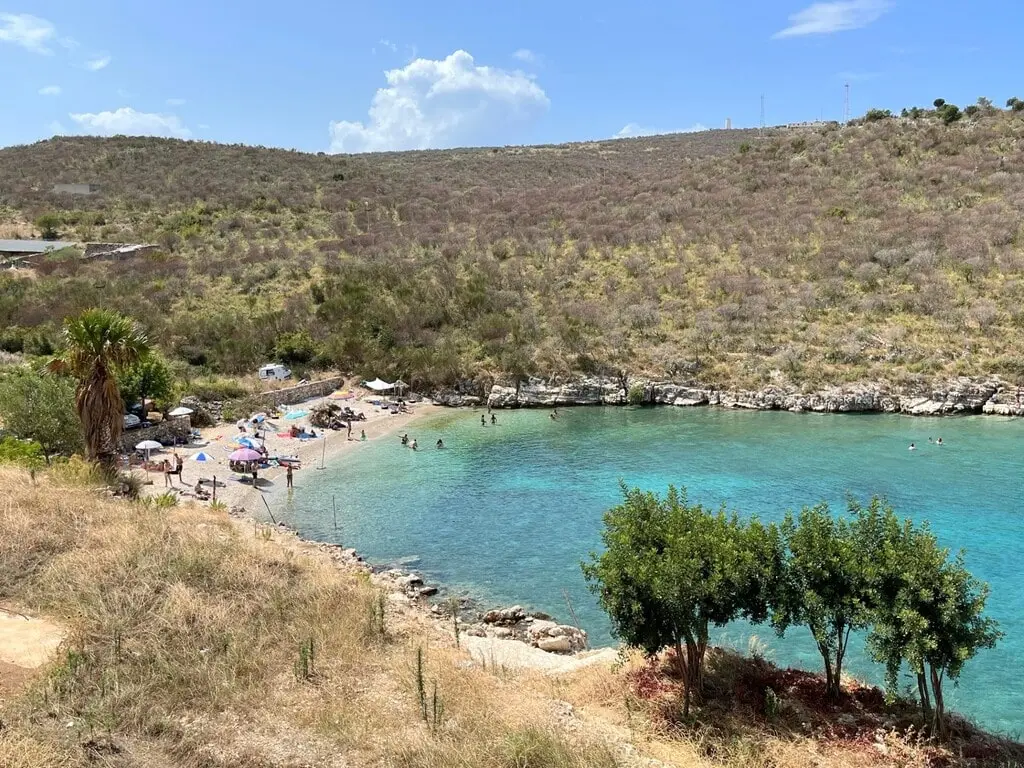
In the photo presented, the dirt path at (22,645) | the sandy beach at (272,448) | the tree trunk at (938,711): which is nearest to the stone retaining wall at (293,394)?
the sandy beach at (272,448)

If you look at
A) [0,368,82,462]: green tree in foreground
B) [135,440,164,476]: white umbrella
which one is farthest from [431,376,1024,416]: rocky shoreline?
[0,368,82,462]: green tree in foreground

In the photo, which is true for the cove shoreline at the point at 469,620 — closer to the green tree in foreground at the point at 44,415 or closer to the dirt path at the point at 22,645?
the green tree in foreground at the point at 44,415

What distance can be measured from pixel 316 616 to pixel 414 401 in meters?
35.1

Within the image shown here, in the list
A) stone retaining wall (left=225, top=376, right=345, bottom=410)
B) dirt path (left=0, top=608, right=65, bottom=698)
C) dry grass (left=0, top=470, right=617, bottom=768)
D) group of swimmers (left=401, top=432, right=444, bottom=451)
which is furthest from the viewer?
stone retaining wall (left=225, top=376, right=345, bottom=410)

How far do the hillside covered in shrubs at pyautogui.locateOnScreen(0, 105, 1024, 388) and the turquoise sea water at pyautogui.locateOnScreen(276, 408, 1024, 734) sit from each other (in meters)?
7.40

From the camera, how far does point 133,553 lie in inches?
534

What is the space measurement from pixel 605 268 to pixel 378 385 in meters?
23.9

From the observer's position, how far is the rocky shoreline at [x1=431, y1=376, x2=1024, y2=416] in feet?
135

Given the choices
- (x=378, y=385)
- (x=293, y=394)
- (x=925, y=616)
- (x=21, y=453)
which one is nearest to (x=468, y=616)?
(x=925, y=616)

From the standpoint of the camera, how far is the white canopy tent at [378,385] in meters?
46.9

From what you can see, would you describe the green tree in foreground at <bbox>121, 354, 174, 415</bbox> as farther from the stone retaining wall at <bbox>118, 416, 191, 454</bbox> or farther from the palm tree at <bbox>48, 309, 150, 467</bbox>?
the palm tree at <bbox>48, 309, 150, 467</bbox>

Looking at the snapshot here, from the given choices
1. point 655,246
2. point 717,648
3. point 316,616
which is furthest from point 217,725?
point 655,246

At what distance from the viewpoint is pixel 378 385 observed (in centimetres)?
Answer: 4703

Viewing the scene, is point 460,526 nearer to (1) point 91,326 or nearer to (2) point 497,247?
(1) point 91,326
